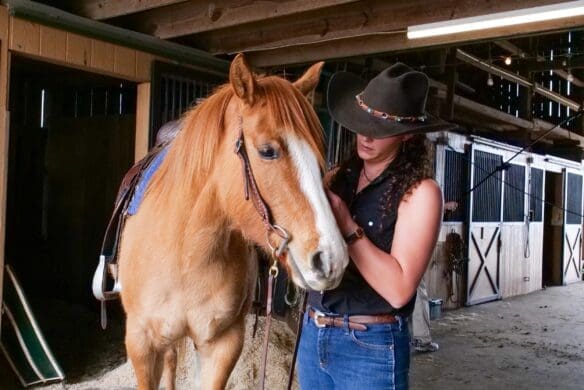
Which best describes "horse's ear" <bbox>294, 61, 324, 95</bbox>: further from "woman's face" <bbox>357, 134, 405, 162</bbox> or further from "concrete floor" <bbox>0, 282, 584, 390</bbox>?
"concrete floor" <bbox>0, 282, 584, 390</bbox>

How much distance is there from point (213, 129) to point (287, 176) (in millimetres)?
412

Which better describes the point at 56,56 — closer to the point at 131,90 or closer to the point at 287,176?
the point at 131,90

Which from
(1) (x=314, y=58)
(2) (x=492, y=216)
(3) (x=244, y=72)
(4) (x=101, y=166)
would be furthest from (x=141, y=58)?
(2) (x=492, y=216)

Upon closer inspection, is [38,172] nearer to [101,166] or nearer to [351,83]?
[101,166]

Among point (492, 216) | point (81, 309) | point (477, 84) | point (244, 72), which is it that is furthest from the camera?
point (477, 84)

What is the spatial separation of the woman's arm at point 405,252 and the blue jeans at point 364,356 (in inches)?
5.0

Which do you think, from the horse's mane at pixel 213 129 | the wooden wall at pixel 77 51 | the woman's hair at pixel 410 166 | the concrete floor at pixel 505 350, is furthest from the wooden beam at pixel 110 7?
the concrete floor at pixel 505 350

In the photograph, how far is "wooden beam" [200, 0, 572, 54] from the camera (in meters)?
3.29

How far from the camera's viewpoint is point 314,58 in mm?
4383

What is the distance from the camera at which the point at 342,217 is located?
142cm

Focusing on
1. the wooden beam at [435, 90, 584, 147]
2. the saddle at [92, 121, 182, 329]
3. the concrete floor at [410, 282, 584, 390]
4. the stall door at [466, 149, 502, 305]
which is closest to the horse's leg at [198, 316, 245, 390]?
the saddle at [92, 121, 182, 329]

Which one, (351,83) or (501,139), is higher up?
(501,139)

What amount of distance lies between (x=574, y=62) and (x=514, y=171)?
3.00 meters

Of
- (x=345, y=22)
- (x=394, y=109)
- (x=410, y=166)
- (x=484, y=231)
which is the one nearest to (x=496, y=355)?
(x=484, y=231)
